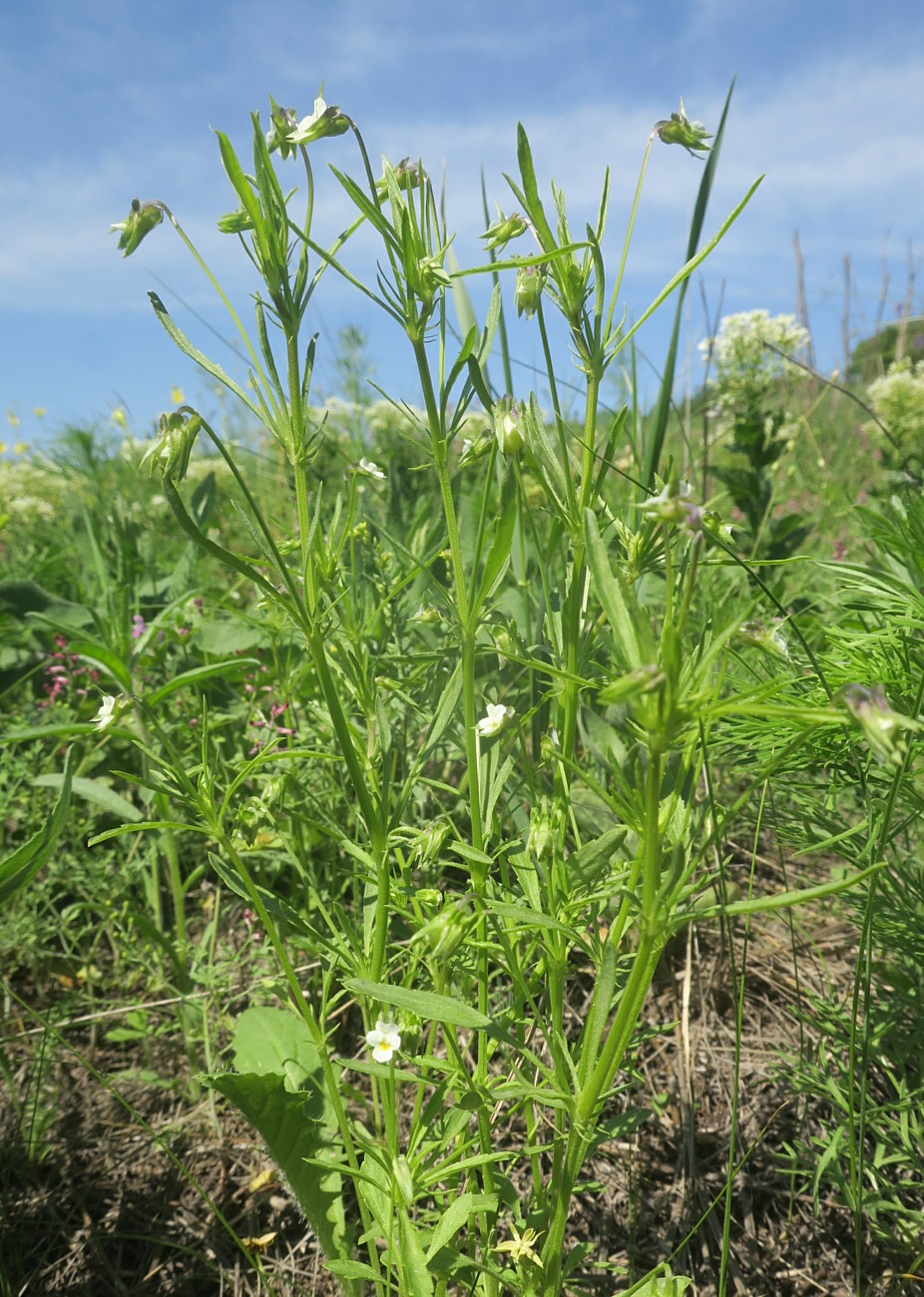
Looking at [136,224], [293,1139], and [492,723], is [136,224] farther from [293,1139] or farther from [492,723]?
[293,1139]

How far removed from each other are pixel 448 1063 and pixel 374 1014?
1.08 feet

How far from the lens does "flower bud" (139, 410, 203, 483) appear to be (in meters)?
0.92

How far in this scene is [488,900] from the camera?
2.72ft

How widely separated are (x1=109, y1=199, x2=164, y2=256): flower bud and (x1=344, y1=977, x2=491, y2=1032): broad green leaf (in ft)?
2.90

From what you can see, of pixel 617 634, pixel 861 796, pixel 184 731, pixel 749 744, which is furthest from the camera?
pixel 184 731

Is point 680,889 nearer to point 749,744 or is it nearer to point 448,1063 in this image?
point 448,1063

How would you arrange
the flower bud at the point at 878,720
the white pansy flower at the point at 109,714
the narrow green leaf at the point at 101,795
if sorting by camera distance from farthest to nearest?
the narrow green leaf at the point at 101,795, the white pansy flower at the point at 109,714, the flower bud at the point at 878,720

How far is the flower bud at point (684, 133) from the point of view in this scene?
3.45 feet

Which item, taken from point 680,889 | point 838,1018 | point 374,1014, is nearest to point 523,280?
point 680,889

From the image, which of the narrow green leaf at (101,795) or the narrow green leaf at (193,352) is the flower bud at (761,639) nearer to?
the narrow green leaf at (193,352)

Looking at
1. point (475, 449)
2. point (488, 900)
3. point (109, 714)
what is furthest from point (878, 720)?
point (109, 714)

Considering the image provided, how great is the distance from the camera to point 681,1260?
1.26 m

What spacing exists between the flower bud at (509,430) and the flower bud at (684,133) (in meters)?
0.41

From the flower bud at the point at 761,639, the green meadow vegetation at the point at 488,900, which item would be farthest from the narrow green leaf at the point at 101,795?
the flower bud at the point at 761,639
